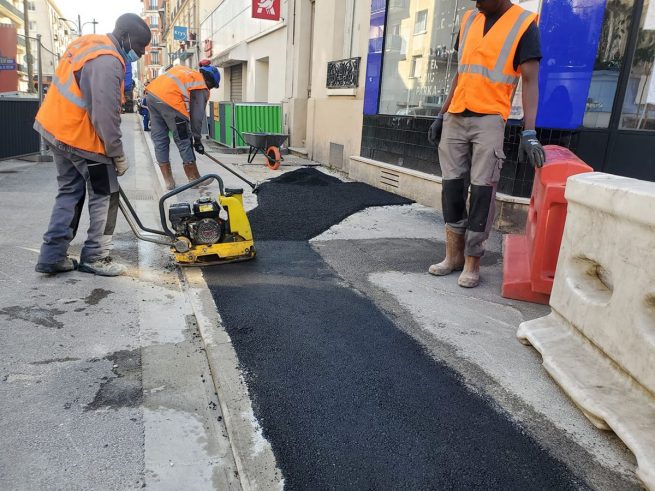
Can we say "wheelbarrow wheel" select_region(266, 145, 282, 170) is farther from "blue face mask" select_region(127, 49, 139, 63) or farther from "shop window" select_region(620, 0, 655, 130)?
"shop window" select_region(620, 0, 655, 130)

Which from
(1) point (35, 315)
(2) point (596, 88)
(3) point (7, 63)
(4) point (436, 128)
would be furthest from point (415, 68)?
(3) point (7, 63)

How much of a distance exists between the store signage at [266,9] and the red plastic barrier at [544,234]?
1136 centimetres

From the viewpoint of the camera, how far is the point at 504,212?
523 cm

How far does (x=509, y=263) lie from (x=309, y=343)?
1.83 m

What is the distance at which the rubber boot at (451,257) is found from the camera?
3988 millimetres

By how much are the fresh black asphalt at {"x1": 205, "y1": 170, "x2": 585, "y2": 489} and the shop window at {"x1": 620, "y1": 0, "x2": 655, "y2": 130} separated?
10.9 feet

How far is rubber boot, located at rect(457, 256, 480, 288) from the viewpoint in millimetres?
3779

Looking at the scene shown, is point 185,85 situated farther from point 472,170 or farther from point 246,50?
point 246,50

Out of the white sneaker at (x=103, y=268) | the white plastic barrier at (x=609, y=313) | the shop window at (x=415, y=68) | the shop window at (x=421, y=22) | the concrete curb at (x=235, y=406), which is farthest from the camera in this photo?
the shop window at (x=415, y=68)

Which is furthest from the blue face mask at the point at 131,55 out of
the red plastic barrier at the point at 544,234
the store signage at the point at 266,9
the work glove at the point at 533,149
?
the store signage at the point at 266,9

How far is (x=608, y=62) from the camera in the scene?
474 centimetres

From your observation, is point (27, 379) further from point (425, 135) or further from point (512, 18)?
point (425, 135)

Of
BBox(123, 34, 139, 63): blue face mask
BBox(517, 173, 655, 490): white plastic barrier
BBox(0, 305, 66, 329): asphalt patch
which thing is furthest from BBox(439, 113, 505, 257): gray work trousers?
BBox(0, 305, 66, 329): asphalt patch

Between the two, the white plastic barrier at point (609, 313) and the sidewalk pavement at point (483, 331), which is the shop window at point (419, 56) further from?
the white plastic barrier at point (609, 313)
